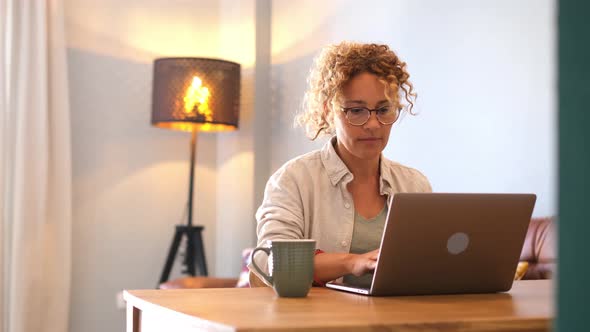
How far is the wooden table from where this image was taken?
1.05 meters

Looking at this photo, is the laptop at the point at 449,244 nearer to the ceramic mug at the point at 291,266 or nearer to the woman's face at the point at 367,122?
the ceramic mug at the point at 291,266

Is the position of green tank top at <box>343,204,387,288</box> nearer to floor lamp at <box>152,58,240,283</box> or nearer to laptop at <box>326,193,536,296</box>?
laptop at <box>326,193,536,296</box>

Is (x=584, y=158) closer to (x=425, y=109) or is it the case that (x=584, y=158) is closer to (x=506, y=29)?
(x=506, y=29)

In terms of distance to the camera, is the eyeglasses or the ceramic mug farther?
the eyeglasses

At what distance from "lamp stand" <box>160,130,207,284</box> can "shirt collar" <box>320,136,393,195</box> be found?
2.39 metres

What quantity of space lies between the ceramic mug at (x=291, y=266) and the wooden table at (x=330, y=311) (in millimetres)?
24

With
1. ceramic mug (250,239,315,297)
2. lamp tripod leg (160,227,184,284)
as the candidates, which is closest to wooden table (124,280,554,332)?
ceramic mug (250,239,315,297)

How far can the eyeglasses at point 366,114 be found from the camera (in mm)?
1877

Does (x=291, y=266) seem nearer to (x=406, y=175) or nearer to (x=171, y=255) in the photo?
(x=406, y=175)

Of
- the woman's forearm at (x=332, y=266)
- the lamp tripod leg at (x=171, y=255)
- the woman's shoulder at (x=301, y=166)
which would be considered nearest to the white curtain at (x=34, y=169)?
A: the lamp tripod leg at (x=171, y=255)

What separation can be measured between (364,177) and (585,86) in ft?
4.33

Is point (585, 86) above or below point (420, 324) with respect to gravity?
above

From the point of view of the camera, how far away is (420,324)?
1.06m

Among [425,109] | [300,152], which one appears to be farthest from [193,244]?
[425,109]
